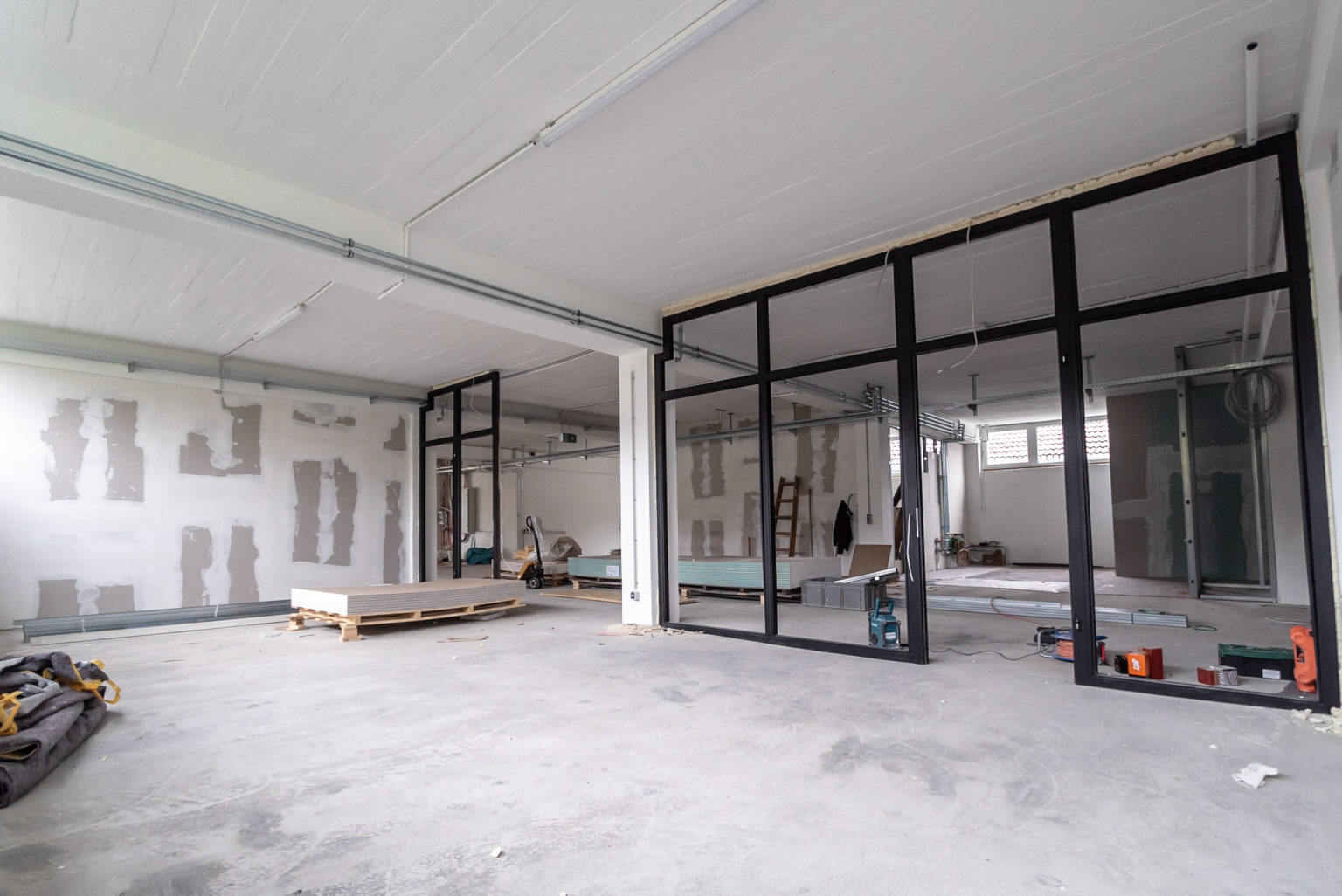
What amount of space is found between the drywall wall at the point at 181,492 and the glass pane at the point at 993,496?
347 inches

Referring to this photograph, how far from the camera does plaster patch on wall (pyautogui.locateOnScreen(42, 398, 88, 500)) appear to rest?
8.09m

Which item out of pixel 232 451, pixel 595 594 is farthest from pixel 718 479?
pixel 232 451

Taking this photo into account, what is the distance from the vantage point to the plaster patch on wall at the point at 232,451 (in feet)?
30.2

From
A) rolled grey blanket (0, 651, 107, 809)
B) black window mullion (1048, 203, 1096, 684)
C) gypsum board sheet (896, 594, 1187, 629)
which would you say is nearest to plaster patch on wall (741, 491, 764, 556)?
gypsum board sheet (896, 594, 1187, 629)

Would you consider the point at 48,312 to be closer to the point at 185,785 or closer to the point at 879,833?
the point at 185,785

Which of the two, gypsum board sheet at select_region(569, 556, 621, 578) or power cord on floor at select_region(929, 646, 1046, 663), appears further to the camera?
gypsum board sheet at select_region(569, 556, 621, 578)

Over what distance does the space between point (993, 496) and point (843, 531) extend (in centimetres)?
632

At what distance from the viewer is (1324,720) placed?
3771mm

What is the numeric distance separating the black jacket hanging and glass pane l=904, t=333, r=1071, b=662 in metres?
1.38

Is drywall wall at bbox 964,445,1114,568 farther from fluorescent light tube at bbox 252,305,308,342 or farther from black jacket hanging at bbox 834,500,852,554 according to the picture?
fluorescent light tube at bbox 252,305,308,342

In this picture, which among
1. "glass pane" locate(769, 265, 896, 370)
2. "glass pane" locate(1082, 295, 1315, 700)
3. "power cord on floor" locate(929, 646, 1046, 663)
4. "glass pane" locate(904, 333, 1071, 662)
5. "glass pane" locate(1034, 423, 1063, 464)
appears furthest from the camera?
"glass pane" locate(1034, 423, 1063, 464)

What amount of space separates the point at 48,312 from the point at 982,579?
1437 cm

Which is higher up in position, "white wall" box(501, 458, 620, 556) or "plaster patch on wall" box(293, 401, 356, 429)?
"plaster patch on wall" box(293, 401, 356, 429)

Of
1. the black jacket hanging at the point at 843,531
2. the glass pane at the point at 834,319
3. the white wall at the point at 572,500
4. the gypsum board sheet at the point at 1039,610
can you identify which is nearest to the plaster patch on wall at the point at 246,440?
the glass pane at the point at 834,319
